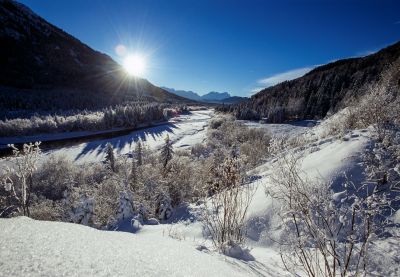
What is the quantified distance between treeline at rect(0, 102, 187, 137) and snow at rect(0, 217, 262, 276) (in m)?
86.5

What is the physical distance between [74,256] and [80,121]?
302ft

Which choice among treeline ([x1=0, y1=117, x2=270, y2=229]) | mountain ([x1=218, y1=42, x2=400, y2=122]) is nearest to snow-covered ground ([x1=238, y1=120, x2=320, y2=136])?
treeline ([x1=0, y1=117, x2=270, y2=229])

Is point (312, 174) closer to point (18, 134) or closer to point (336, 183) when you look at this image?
point (336, 183)

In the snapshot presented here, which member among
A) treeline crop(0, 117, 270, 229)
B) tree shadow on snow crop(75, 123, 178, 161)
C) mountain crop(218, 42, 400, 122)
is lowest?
tree shadow on snow crop(75, 123, 178, 161)

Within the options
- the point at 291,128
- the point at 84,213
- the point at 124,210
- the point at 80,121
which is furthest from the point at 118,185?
the point at 80,121

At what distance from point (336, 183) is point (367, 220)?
4.98 m

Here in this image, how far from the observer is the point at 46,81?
17338 cm

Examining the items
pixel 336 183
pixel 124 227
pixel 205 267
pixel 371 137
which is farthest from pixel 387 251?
pixel 124 227

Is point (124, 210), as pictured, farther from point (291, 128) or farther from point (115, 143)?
point (115, 143)

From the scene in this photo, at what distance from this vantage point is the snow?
6.26ft

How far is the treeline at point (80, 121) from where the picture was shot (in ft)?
243

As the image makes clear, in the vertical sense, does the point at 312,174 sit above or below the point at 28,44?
below

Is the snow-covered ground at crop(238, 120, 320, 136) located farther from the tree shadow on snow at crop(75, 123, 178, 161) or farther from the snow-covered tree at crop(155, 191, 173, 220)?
the tree shadow on snow at crop(75, 123, 178, 161)

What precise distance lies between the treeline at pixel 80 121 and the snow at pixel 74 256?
8647cm
